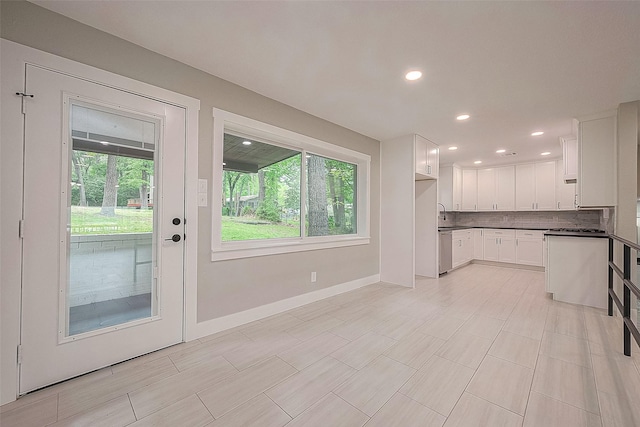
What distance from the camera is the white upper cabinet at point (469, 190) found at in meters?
6.65

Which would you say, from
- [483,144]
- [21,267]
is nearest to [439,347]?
[21,267]

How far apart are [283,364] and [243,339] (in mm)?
570

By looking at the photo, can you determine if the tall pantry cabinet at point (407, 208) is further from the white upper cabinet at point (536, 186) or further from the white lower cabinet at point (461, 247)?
the white upper cabinet at point (536, 186)

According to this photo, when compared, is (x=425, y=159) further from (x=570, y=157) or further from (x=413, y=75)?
(x=413, y=75)

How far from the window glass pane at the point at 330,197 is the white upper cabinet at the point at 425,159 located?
3.46ft

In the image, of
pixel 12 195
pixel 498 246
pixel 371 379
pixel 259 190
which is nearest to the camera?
pixel 12 195

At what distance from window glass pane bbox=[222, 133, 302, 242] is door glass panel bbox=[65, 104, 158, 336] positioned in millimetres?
756

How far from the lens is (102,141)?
6.45ft

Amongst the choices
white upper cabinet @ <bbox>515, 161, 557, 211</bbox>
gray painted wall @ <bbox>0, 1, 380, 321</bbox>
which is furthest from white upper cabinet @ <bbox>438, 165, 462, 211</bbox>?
gray painted wall @ <bbox>0, 1, 380, 321</bbox>

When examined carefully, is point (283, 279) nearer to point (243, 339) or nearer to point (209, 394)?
point (243, 339)

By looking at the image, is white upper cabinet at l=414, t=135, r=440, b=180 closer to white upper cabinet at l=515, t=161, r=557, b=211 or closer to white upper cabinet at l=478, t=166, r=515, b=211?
white upper cabinet at l=478, t=166, r=515, b=211

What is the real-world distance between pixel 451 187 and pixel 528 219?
200cm

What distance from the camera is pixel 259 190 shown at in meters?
3.11

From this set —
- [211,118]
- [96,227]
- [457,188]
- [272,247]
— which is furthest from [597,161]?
[96,227]
